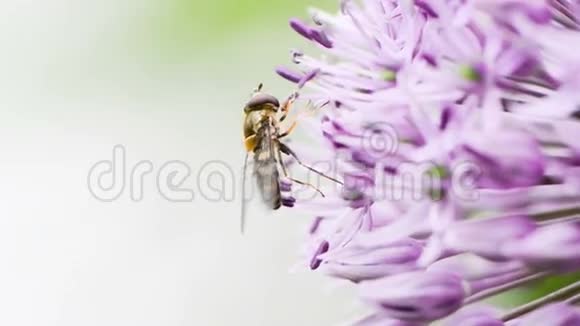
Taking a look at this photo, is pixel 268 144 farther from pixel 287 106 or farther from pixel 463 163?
pixel 463 163

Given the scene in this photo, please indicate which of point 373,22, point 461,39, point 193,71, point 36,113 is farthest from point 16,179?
point 461,39

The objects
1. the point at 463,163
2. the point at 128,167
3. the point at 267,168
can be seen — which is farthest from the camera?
the point at 128,167

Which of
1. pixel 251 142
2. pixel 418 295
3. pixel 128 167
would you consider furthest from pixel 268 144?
pixel 128 167

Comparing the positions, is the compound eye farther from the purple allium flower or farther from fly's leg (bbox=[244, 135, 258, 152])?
the purple allium flower

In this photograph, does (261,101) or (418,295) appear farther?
(261,101)

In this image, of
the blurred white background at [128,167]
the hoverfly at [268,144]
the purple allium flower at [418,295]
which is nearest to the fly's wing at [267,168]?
the hoverfly at [268,144]

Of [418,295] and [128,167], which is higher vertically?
[128,167]
